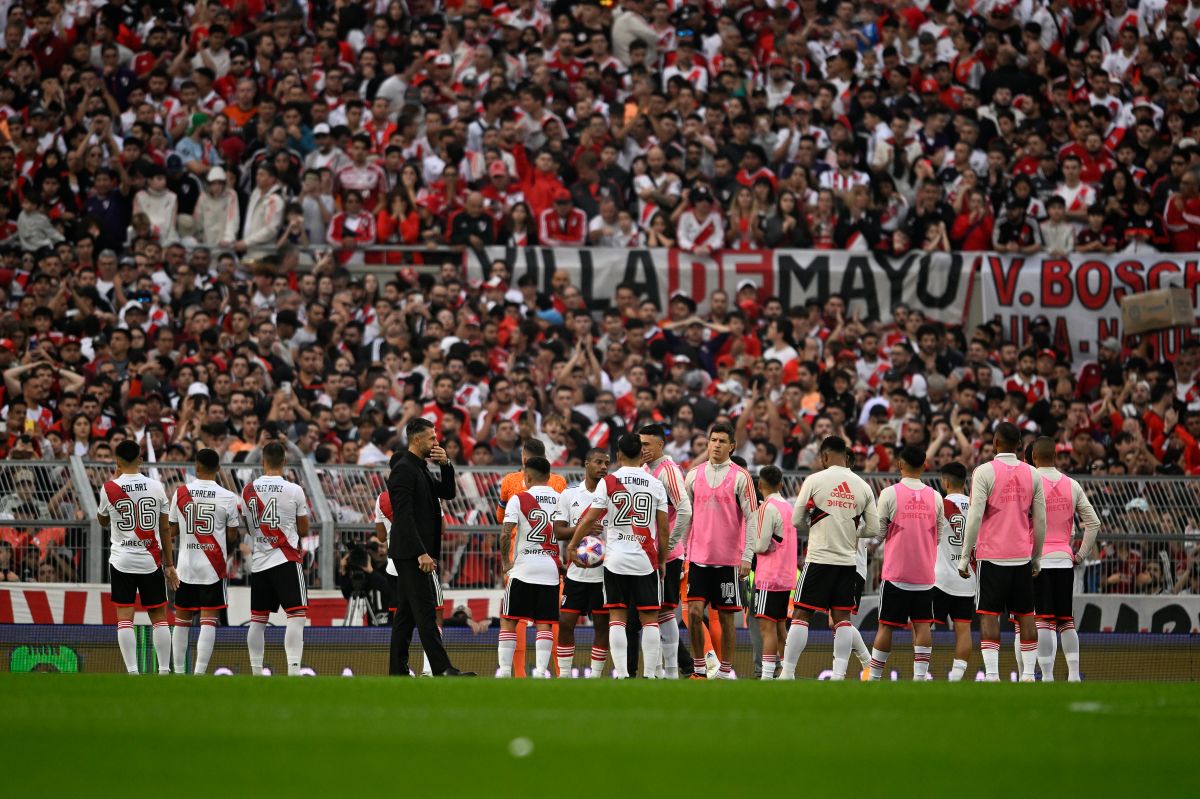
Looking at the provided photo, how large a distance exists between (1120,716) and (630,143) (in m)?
16.5

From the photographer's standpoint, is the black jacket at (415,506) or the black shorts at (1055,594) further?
the black shorts at (1055,594)

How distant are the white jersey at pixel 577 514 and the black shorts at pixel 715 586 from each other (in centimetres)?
90

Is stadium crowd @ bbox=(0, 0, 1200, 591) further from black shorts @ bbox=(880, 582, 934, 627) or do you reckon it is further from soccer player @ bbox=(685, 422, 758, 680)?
black shorts @ bbox=(880, 582, 934, 627)

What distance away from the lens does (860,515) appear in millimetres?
14695

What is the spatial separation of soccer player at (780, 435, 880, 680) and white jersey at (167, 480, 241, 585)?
5.20 m

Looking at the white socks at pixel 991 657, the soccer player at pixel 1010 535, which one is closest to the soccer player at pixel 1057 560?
the soccer player at pixel 1010 535

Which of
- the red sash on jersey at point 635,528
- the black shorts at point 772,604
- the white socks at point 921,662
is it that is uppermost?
the red sash on jersey at point 635,528

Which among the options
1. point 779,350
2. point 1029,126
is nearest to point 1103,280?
point 1029,126

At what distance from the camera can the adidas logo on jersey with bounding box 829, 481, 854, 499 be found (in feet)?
47.6

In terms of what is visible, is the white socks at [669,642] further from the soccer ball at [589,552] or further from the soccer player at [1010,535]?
the soccer player at [1010,535]

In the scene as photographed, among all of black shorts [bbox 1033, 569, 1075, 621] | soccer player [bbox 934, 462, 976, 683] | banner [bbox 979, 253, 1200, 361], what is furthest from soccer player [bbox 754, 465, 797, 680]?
banner [bbox 979, 253, 1200, 361]

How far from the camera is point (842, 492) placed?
47.7ft

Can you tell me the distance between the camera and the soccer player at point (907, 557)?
48.6 feet

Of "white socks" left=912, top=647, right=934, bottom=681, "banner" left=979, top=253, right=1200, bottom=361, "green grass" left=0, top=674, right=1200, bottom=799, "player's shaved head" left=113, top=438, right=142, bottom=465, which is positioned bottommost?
"white socks" left=912, top=647, right=934, bottom=681
